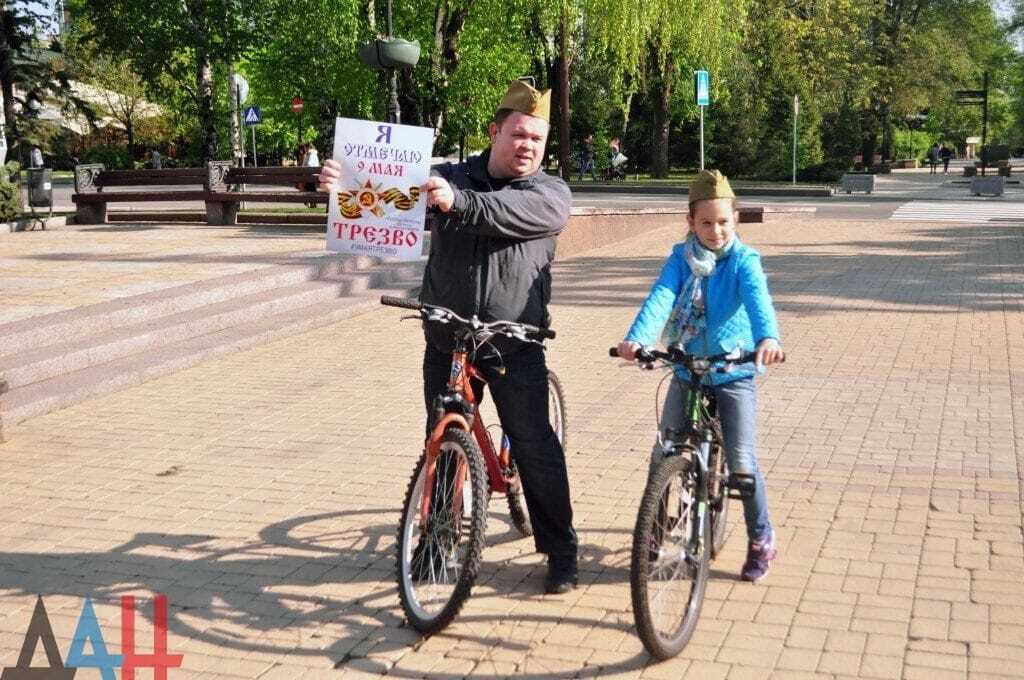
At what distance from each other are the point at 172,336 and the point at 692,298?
6720 millimetres

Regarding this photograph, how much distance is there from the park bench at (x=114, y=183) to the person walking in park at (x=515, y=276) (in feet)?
55.0

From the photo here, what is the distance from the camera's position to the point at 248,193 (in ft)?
67.8

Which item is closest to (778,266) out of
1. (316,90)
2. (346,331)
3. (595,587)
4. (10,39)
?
(346,331)

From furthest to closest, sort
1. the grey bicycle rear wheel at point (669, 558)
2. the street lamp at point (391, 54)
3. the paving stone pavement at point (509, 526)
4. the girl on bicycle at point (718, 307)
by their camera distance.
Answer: the street lamp at point (391, 54) → the girl on bicycle at point (718, 307) → the paving stone pavement at point (509, 526) → the grey bicycle rear wheel at point (669, 558)

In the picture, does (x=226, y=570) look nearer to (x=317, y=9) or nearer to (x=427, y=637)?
(x=427, y=637)

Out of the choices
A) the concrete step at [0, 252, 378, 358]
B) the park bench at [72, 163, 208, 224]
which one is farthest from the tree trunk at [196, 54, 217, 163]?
the concrete step at [0, 252, 378, 358]

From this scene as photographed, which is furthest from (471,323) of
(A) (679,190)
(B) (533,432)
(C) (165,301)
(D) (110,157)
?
(D) (110,157)

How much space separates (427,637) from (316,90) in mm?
32285

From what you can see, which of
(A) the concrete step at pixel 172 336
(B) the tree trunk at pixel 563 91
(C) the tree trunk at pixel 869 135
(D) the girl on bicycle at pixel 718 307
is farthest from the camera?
(C) the tree trunk at pixel 869 135

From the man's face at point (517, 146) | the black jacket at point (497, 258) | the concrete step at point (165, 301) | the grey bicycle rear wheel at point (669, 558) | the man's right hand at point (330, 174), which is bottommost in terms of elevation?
the grey bicycle rear wheel at point (669, 558)

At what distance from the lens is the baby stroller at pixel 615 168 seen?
1832 inches

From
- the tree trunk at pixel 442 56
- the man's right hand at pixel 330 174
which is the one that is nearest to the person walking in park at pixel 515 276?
the man's right hand at pixel 330 174

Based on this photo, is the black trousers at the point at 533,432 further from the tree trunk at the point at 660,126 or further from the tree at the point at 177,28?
the tree trunk at the point at 660,126
